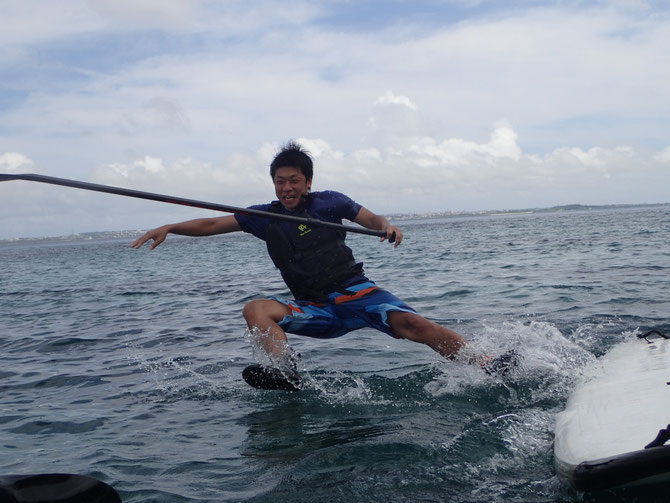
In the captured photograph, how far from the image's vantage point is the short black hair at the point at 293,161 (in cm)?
568

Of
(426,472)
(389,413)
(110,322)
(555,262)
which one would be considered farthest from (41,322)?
(555,262)

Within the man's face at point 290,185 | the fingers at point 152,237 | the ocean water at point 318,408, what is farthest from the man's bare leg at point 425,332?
the fingers at point 152,237

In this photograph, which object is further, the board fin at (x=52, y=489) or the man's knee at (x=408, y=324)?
the man's knee at (x=408, y=324)

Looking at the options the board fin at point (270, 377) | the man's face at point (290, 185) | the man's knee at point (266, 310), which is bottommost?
the board fin at point (270, 377)

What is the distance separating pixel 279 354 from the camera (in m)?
5.28

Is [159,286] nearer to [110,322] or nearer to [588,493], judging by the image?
[110,322]

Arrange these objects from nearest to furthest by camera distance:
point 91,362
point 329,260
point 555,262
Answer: point 329,260 < point 91,362 < point 555,262

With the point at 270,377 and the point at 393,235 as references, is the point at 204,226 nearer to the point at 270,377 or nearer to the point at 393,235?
the point at 270,377

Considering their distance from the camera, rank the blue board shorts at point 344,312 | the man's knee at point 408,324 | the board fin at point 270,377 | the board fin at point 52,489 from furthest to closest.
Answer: the blue board shorts at point 344,312, the man's knee at point 408,324, the board fin at point 270,377, the board fin at point 52,489

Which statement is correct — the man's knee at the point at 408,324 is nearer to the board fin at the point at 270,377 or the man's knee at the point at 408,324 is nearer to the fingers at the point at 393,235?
the fingers at the point at 393,235

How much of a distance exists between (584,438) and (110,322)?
386 inches

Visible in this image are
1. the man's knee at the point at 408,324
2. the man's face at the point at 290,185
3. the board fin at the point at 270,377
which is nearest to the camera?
Result: the board fin at the point at 270,377

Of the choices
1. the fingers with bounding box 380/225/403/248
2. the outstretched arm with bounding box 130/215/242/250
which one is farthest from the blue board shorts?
the outstretched arm with bounding box 130/215/242/250

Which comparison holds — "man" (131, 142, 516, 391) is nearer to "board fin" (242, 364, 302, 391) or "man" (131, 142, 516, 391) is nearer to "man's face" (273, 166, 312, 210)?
"man's face" (273, 166, 312, 210)
